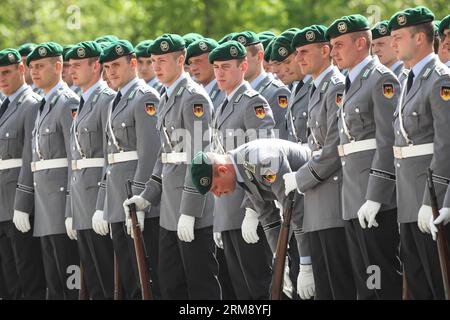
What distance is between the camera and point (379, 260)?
9609 millimetres

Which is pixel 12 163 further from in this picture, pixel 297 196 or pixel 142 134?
pixel 297 196

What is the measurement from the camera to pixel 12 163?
1259 centimetres

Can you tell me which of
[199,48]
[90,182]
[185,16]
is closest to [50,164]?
[90,182]

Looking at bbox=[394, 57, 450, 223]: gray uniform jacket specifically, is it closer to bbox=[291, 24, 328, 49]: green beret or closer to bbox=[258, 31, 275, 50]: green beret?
bbox=[291, 24, 328, 49]: green beret

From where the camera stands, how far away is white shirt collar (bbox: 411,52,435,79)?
935 cm

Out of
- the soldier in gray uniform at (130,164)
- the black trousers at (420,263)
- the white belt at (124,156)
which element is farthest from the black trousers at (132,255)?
the black trousers at (420,263)

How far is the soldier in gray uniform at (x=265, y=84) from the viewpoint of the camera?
11211mm

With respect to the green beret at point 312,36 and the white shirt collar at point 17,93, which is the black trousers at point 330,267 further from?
the white shirt collar at point 17,93

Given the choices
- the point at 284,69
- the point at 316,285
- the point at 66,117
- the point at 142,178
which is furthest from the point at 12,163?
the point at 316,285

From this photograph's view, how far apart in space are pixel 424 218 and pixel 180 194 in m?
2.69

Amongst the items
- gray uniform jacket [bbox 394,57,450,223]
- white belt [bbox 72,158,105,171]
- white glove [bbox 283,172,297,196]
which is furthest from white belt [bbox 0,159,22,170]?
gray uniform jacket [bbox 394,57,450,223]

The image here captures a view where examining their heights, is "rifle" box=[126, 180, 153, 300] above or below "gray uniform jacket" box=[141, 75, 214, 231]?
below

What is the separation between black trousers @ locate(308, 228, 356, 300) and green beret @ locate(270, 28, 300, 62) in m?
2.12

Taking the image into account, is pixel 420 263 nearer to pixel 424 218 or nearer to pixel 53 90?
pixel 424 218
